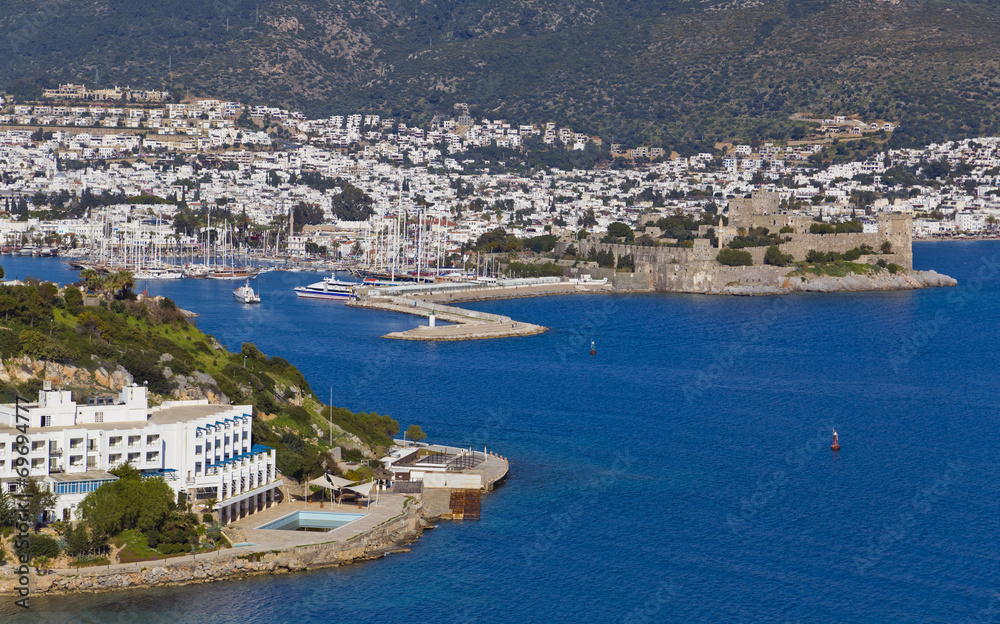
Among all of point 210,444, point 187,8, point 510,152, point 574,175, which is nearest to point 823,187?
Answer: point 574,175

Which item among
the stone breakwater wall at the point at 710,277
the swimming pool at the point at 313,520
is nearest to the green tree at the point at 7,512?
the swimming pool at the point at 313,520

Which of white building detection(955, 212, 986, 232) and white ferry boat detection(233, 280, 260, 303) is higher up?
white building detection(955, 212, 986, 232)

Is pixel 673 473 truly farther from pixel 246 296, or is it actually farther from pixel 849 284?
pixel 849 284

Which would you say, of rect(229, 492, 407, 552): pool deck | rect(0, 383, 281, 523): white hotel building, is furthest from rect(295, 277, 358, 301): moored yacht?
rect(0, 383, 281, 523): white hotel building

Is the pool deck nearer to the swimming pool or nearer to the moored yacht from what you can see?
the swimming pool

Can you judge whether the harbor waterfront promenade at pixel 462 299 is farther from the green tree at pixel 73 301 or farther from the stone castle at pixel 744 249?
the green tree at pixel 73 301

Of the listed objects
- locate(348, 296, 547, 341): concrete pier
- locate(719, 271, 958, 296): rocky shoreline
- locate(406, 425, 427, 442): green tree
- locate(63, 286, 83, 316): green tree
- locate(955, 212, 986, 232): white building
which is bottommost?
locate(406, 425, 427, 442): green tree
